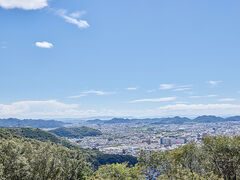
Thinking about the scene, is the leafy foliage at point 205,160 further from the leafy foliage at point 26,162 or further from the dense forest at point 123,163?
the leafy foliage at point 26,162

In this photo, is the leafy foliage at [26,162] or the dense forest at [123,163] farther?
the dense forest at [123,163]

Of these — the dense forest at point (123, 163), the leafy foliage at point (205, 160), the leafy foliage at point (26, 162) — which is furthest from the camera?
the leafy foliage at point (205, 160)

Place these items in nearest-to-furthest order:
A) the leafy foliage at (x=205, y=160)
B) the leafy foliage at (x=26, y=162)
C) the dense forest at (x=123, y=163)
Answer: the leafy foliage at (x=26, y=162)
the dense forest at (x=123, y=163)
the leafy foliage at (x=205, y=160)

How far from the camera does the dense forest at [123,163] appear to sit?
20.4 meters

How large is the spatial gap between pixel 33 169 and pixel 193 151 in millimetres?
29405

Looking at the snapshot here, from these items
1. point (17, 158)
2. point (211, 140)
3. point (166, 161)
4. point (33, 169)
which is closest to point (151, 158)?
point (166, 161)

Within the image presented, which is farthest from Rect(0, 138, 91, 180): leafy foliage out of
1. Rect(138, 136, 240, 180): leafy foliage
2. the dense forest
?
Rect(138, 136, 240, 180): leafy foliage

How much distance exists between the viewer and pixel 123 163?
99.3ft

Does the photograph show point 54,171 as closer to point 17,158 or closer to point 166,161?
point 17,158

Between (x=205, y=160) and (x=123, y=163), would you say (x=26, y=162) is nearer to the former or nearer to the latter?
(x=123, y=163)

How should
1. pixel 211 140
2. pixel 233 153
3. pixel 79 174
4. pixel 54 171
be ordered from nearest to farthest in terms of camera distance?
pixel 54 171, pixel 233 153, pixel 211 140, pixel 79 174

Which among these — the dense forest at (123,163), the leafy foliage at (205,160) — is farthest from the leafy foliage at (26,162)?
the leafy foliage at (205,160)

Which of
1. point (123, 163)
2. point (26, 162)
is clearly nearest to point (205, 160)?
point (123, 163)

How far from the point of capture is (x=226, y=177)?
29172mm
